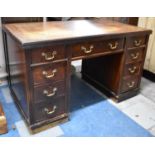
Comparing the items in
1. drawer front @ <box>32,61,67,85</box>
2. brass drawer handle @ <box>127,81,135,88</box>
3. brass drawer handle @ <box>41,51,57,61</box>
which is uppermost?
brass drawer handle @ <box>41,51,57,61</box>

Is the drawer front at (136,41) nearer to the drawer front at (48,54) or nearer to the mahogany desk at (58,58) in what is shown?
the mahogany desk at (58,58)

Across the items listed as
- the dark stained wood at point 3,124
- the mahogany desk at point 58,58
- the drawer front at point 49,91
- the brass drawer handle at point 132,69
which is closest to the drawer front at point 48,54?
the mahogany desk at point 58,58

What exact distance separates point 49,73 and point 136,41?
32.2 inches

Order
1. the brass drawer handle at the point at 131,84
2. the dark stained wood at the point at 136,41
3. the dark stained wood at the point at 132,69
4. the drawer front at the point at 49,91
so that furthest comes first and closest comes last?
1. the brass drawer handle at the point at 131,84
2. the dark stained wood at the point at 132,69
3. the dark stained wood at the point at 136,41
4. the drawer front at the point at 49,91

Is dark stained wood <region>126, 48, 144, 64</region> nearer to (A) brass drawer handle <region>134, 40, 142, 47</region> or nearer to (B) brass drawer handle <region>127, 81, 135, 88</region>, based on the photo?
(A) brass drawer handle <region>134, 40, 142, 47</region>

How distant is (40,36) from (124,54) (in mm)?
740

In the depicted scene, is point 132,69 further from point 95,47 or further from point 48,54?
point 48,54

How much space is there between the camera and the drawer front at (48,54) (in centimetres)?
119

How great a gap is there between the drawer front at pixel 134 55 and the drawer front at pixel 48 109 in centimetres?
68

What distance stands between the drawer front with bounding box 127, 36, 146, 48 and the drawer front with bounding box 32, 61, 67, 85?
0.62 metres

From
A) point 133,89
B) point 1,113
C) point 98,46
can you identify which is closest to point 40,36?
point 98,46

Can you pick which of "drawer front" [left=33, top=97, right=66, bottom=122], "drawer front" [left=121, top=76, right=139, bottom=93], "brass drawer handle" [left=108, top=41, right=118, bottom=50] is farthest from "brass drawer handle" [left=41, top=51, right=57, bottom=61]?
"drawer front" [left=121, top=76, right=139, bottom=93]

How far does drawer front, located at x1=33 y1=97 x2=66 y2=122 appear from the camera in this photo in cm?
137

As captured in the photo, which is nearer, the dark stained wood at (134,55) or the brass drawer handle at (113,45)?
the brass drawer handle at (113,45)
